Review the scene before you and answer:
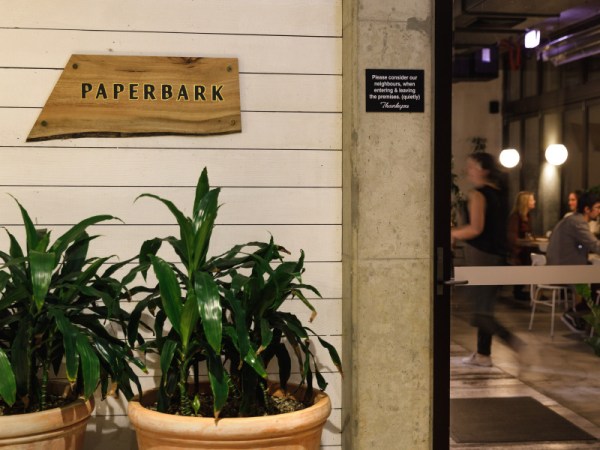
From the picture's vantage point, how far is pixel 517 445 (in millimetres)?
3648

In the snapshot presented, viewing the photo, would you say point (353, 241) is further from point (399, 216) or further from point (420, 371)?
point (420, 371)

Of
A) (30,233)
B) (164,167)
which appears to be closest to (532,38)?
(164,167)

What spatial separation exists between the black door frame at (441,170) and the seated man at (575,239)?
1.75 ft

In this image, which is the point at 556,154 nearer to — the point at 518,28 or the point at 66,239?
the point at 518,28

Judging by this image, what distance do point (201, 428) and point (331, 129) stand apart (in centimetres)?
130

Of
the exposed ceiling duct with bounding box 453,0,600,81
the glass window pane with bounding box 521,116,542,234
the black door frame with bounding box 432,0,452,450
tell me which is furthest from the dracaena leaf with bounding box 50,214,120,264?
the glass window pane with bounding box 521,116,542,234

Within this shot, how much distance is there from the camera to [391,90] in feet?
10.4

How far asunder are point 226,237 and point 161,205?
28 centimetres

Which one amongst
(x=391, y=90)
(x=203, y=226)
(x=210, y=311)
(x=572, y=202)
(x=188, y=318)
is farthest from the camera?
(x=572, y=202)

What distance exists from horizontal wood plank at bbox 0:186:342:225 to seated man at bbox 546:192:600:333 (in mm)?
933

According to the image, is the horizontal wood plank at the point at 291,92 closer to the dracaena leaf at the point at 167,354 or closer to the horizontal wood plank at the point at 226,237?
the horizontal wood plank at the point at 226,237

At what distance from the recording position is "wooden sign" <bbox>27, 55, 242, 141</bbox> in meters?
3.23

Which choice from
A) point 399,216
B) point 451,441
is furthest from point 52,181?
point 451,441

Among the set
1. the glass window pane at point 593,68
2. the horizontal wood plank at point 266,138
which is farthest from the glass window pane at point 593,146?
the horizontal wood plank at point 266,138
